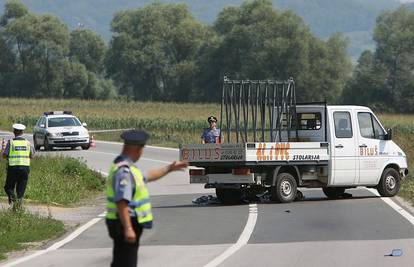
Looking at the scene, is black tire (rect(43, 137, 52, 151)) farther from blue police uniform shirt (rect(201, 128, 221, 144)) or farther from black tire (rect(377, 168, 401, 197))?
black tire (rect(377, 168, 401, 197))

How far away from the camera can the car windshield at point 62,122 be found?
1754 inches

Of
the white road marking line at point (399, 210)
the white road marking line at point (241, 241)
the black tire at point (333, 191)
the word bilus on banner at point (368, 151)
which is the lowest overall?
the white road marking line at point (241, 241)

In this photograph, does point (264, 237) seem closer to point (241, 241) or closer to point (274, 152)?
point (241, 241)

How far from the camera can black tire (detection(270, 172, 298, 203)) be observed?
21855 millimetres

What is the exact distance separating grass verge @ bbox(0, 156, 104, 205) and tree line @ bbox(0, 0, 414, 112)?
7907 centimetres

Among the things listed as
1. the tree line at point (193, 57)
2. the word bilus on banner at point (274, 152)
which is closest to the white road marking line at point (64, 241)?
the word bilus on banner at point (274, 152)

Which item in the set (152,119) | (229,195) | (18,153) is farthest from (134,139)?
(152,119)

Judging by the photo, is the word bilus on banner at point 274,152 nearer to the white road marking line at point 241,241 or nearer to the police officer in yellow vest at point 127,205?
the white road marking line at point 241,241

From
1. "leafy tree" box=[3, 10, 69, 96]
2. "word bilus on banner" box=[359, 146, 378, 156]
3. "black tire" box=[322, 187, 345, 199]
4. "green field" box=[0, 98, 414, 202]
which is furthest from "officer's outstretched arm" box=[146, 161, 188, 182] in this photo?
"leafy tree" box=[3, 10, 69, 96]

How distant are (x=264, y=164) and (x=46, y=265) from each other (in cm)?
896

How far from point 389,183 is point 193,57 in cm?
10863

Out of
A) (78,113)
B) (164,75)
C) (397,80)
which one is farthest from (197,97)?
(78,113)

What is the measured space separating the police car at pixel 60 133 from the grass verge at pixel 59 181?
44.2 ft

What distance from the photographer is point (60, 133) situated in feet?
143
